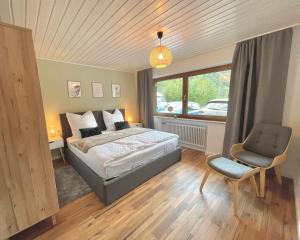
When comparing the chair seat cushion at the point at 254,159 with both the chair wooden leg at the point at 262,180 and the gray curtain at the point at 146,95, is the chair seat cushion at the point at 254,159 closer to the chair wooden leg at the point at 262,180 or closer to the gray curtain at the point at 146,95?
the chair wooden leg at the point at 262,180

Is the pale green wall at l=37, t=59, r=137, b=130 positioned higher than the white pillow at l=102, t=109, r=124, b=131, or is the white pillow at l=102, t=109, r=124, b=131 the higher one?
the pale green wall at l=37, t=59, r=137, b=130

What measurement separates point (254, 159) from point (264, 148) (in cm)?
35

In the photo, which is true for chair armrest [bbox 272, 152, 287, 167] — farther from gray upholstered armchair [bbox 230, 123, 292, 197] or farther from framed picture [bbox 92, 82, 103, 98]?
framed picture [bbox 92, 82, 103, 98]

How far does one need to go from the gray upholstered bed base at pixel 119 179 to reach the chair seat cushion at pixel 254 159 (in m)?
1.15

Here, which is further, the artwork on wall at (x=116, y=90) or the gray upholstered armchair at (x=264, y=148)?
the artwork on wall at (x=116, y=90)

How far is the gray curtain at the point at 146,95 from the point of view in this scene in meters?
4.14

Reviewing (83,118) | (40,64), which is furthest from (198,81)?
(40,64)

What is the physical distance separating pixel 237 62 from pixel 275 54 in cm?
51

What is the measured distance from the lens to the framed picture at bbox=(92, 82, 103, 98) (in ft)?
12.4

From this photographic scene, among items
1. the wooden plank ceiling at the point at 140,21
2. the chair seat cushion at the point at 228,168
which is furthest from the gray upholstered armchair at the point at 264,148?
the wooden plank ceiling at the point at 140,21

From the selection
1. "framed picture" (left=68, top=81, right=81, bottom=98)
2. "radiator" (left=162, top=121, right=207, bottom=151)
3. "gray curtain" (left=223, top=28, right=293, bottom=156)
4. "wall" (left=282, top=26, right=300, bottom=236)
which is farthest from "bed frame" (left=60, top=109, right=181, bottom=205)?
"wall" (left=282, top=26, right=300, bottom=236)

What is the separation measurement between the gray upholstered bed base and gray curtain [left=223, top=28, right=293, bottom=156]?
4.68 feet

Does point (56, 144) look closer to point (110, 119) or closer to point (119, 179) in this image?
point (110, 119)

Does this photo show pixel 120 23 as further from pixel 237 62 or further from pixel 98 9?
pixel 237 62
